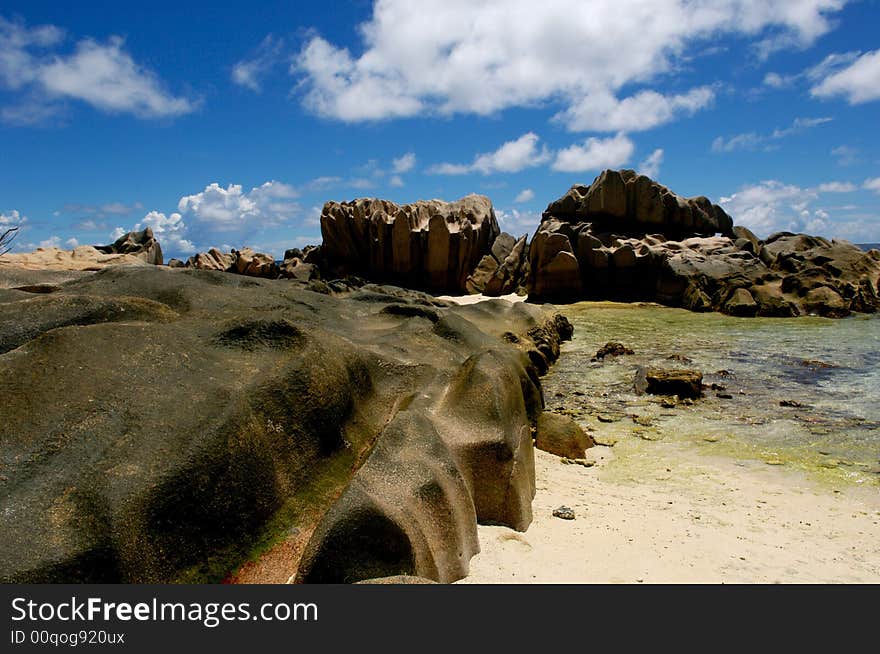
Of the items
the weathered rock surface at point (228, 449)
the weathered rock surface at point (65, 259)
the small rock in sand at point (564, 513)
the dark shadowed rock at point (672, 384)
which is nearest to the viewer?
the weathered rock surface at point (228, 449)

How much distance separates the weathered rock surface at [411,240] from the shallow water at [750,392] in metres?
11.8

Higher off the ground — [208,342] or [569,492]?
[208,342]

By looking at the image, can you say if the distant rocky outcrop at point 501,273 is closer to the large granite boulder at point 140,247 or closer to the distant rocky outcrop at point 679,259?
the distant rocky outcrop at point 679,259

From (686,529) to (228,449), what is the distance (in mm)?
4178

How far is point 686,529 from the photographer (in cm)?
553

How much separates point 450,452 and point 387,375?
1.20 metres

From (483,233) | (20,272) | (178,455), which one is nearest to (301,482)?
(178,455)

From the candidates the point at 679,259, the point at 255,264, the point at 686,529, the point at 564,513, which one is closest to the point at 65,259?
the point at 255,264

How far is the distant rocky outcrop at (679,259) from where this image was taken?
2334 centimetres

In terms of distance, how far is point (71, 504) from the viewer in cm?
317

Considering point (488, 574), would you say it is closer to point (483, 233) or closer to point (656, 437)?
point (656, 437)

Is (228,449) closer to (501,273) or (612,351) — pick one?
(612,351)

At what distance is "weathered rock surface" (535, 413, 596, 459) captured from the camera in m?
7.87

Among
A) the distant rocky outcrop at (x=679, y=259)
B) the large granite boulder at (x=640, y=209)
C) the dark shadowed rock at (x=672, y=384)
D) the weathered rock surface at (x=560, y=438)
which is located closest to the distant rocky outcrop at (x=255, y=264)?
the distant rocky outcrop at (x=679, y=259)
